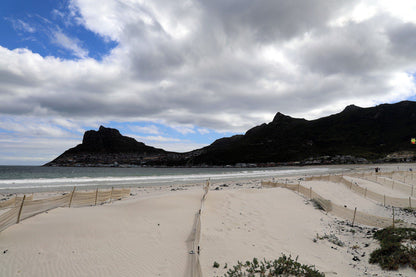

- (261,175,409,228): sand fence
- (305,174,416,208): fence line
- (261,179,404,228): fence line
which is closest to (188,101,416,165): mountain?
(305,174,416,208): fence line

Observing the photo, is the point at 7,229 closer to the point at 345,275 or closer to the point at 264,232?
the point at 264,232

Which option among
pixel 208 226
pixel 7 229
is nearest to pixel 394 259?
pixel 208 226

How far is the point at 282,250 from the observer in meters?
9.23

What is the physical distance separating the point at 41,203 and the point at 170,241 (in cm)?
784

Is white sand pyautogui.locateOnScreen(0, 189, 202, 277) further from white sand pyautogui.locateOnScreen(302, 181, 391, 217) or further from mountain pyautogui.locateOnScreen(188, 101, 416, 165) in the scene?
mountain pyautogui.locateOnScreen(188, 101, 416, 165)

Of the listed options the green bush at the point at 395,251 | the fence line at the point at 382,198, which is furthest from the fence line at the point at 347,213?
the fence line at the point at 382,198

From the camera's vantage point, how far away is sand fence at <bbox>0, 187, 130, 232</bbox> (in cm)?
932

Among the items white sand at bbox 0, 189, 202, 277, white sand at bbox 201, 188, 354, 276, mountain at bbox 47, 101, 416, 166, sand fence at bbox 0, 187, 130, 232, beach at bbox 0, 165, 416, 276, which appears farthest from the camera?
mountain at bbox 47, 101, 416, 166

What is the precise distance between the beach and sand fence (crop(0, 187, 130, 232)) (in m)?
0.43

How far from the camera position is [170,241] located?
30.2ft

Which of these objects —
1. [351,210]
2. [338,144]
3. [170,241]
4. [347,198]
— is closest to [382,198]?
[347,198]

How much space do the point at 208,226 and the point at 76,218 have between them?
20.9 feet

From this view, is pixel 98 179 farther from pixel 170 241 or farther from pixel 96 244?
pixel 170 241

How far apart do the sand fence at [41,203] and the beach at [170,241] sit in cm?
43
